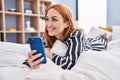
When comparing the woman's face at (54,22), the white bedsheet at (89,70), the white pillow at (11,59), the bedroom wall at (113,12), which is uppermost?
the bedroom wall at (113,12)

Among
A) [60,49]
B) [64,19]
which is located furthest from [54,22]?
[60,49]

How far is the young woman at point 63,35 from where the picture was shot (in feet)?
3.76

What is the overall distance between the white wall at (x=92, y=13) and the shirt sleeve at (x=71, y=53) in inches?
95.2

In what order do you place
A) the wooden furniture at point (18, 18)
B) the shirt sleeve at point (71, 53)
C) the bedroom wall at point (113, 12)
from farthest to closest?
1. the bedroom wall at point (113, 12)
2. the wooden furniture at point (18, 18)
3. the shirt sleeve at point (71, 53)

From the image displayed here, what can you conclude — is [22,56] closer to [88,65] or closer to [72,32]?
[72,32]

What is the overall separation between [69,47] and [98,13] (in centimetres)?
259

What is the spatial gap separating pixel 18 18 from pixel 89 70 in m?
2.23

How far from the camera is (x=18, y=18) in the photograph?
2.82 m

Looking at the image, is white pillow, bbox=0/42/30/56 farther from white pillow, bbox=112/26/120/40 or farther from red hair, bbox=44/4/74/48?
white pillow, bbox=112/26/120/40

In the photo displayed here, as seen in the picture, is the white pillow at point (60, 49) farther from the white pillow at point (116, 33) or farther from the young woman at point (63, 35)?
the white pillow at point (116, 33)

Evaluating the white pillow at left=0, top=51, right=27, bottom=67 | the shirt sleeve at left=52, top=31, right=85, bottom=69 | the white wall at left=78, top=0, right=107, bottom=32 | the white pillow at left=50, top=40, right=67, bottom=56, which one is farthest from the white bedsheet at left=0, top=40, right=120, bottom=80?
the white wall at left=78, top=0, right=107, bottom=32

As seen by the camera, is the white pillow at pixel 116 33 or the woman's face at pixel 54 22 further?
the white pillow at pixel 116 33

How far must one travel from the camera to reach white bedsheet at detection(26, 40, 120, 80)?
72 cm

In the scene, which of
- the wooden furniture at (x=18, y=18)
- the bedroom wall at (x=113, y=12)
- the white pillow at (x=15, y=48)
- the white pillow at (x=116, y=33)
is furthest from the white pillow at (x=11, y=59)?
the bedroom wall at (x=113, y=12)
